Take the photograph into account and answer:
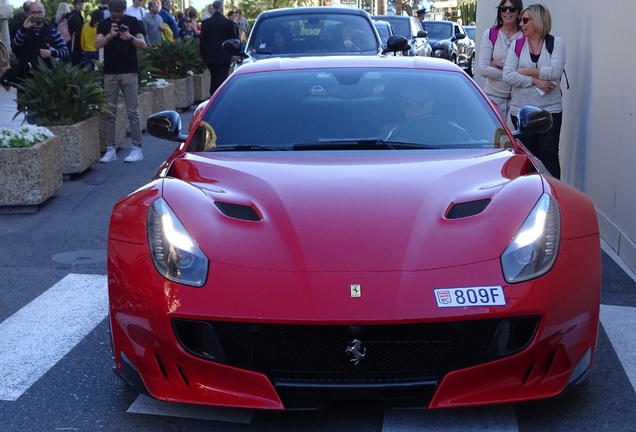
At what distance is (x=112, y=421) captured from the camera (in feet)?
13.9

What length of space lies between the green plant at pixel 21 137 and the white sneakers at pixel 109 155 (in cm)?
226

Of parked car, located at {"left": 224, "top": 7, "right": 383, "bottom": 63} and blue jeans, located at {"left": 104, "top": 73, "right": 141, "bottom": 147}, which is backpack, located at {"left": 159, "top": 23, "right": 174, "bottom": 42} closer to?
parked car, located at {"left": 224, "top": 7, "right": 383, "bottom": 63}

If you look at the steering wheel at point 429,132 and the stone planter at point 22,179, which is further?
the stone planter at point 22,179

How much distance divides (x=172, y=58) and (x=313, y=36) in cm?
733

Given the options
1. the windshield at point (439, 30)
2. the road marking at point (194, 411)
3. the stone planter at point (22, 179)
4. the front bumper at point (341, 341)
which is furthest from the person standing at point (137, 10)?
the front bumper at point (341, 341)

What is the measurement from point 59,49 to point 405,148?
8.34 metres

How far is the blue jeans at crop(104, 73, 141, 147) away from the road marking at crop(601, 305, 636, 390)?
295 inches

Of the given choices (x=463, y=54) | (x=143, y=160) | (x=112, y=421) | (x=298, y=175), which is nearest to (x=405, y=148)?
(x=298, y=175)

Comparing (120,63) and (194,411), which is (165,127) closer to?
(194,411)

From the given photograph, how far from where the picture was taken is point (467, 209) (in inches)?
168

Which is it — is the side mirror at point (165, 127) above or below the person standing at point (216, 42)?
above

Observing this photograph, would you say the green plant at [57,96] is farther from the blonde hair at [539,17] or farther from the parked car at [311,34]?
the blonde hair at [539,17]

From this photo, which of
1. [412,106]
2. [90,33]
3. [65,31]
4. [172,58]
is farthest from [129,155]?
[412,106]

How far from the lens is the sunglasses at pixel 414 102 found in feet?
18.1
